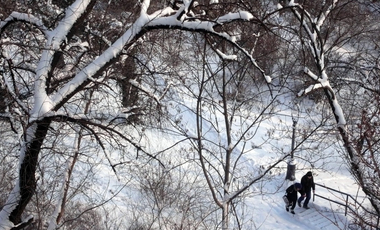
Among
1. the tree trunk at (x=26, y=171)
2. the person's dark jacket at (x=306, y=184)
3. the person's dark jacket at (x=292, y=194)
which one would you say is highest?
the person's dark jacket at (x=306, y=184)

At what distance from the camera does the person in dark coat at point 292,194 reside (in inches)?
495

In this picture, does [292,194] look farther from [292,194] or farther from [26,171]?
[26,171]

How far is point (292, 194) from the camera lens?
499 inches

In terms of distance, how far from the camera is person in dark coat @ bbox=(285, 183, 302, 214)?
12573mm

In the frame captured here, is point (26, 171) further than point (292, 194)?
No

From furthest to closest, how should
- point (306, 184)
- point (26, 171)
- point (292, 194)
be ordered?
point (306, 184) → point (292, 194) → point (26, 171)

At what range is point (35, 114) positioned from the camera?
5.10 m

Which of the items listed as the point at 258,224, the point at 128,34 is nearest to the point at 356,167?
the point at 128,34

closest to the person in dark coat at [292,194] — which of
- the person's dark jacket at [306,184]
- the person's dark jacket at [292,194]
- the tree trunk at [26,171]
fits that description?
the person's dark jacket at [292,194]

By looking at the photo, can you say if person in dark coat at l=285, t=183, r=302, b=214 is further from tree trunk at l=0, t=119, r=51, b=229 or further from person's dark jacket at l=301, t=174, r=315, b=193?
tree trunk at l=0, t=119, r=51, b=229

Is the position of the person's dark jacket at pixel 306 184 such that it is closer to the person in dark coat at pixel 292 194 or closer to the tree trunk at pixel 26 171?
the person in dark coat at pixel 292 194

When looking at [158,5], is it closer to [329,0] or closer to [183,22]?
[329,0]

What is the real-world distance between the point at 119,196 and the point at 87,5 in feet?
21.3

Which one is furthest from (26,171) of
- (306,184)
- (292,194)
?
(306,184)
